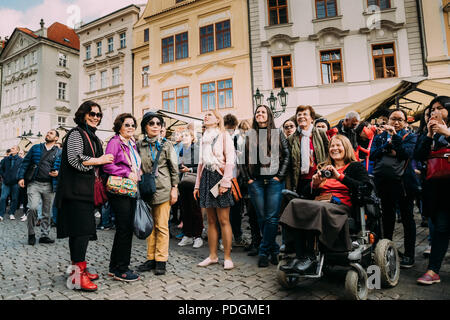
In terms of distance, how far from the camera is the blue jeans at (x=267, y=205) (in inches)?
152

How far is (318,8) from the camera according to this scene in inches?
627

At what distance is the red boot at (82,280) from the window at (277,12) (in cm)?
1670

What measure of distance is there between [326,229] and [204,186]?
1.75 metres

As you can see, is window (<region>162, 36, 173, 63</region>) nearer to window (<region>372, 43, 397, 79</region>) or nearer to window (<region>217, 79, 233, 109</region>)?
window (<region>217, 79, 233, 109</region>)

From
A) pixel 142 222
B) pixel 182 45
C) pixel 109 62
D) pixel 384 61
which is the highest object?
pixel 109 62

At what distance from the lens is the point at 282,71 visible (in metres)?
Result: 16.3

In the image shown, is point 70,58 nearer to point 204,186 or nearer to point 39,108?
point 39,108

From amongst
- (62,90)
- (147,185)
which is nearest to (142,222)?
(147,185)

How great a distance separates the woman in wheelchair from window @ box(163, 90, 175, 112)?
1768 cm

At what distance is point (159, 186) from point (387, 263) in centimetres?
263

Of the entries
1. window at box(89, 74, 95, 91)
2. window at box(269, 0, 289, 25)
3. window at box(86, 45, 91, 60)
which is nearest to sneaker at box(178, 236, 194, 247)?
window at box(269, 0, 289, 25)

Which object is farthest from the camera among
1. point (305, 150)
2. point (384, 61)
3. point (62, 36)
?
point (62, 36)

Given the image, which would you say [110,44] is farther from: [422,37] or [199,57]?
[422,37]

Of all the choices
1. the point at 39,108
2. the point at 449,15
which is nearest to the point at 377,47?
the point at 449,15
